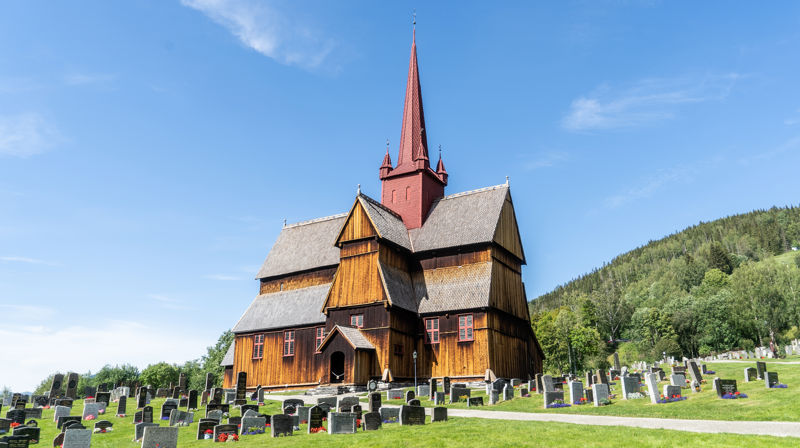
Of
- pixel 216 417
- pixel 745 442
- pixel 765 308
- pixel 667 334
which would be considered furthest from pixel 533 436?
pixel 765 308

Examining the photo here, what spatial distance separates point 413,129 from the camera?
4969 cm

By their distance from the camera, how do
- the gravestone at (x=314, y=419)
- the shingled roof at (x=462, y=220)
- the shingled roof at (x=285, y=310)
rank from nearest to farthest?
→ the gravestone at (x=314, y=419), the shingled roof at (x=462, y=220), the shingled roof at (x=285, y=310)

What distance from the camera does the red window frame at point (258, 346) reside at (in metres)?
43.7

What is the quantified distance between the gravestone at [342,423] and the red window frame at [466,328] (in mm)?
18919

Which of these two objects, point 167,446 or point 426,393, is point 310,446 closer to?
point 167,446

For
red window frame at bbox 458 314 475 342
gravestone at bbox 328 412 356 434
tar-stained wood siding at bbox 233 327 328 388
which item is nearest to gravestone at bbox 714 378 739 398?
gravestone at bbox 328 412 356 434

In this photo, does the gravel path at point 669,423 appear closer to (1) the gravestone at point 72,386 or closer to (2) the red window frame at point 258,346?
(2) the red window frame at point 258,346

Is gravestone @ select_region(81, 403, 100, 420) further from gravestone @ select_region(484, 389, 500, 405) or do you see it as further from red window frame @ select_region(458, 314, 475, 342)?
red window frame @ select_region(458, 314, 475, 342)

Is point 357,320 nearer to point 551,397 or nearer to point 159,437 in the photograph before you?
point 551,397

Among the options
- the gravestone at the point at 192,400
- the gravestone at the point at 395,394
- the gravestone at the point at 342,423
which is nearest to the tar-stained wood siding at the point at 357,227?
the gravestone at the point at 395,394

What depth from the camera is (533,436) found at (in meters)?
16.0

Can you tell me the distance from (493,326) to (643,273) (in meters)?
162

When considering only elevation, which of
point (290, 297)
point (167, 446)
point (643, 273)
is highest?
point (643, 273)

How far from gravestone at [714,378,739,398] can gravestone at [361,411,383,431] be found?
43.2ft
